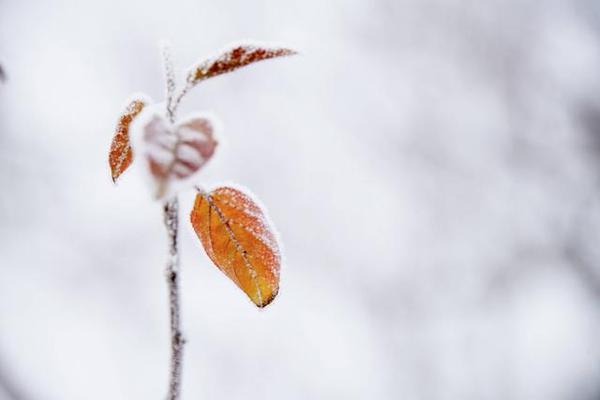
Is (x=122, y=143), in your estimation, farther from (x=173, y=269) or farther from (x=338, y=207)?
(x=338, y=207)

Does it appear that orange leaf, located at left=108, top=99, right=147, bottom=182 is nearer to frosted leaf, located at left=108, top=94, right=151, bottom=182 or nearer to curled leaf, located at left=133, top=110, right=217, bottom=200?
frosted leaf, located at left=108, top=94, right=151, bottom=182

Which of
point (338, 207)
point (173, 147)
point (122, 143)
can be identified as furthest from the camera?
point (338, 207)

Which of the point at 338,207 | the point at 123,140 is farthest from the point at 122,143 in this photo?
the point at 338,207

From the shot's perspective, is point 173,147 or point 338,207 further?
point 338,207

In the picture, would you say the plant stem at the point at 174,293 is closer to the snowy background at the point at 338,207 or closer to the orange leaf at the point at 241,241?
the orange leaf at the point at 241,241

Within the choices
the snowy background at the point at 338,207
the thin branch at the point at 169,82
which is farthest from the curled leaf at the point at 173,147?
the snowy background at the point at 338,207

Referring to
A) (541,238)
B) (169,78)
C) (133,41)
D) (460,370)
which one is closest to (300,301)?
(460,370)
